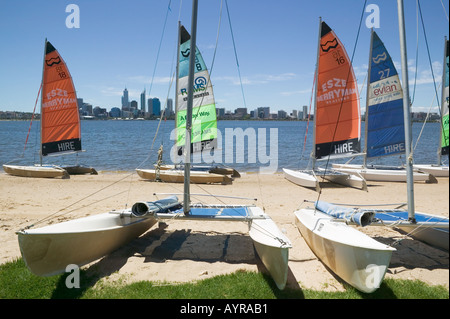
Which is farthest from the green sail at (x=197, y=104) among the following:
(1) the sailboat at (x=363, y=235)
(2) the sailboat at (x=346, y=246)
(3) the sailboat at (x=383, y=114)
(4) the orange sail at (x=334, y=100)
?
(1) the sailboat at (x=363, y=235)

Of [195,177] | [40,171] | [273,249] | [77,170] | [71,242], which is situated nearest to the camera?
[273,249]

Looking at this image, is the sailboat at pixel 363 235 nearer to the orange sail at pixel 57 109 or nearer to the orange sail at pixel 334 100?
the orange sail at pixel 334 100

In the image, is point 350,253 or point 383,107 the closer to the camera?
point 350,253

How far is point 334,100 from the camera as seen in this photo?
12.8m

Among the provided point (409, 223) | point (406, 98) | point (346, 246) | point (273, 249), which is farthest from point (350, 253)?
point (406, 98)

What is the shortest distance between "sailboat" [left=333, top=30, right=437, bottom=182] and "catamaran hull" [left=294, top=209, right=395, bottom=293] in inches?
385

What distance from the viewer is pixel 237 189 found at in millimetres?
13234

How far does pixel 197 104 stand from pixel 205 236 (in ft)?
29.4

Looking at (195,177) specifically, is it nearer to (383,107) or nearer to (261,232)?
(261,232)

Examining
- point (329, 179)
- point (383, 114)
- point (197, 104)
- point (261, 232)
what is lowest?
point (329, 179)

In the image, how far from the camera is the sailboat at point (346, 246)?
4.03m

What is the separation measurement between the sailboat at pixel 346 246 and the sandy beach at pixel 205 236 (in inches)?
12.9

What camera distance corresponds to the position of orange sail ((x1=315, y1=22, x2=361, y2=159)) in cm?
1266

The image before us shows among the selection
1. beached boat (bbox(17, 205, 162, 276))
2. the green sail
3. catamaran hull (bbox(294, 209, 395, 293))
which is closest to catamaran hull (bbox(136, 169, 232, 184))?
the green sail
